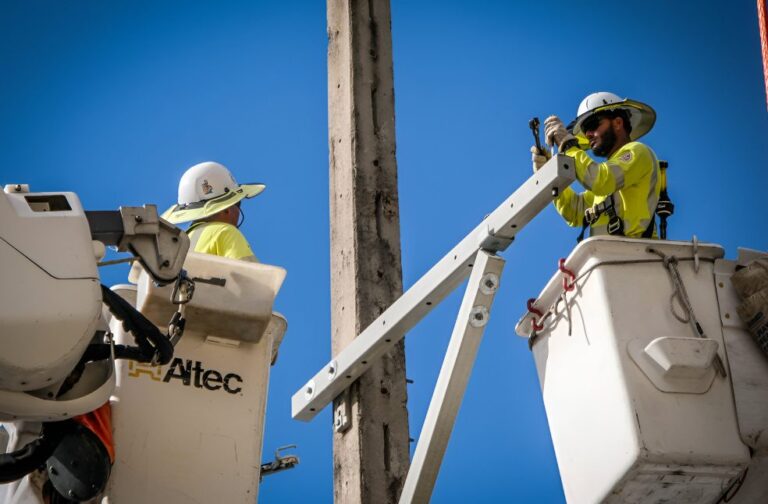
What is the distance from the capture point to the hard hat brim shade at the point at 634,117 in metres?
5.73

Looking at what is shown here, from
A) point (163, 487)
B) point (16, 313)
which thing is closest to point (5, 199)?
point (16, 313)

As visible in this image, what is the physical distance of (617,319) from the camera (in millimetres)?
4496

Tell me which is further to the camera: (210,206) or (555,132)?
(210,206)

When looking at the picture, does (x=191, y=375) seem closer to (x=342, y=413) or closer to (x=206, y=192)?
(x=342, y=413)

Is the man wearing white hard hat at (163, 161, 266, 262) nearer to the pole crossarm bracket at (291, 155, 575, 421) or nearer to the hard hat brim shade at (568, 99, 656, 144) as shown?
the pole crossarm bracket at (291, 155, 575, 421)

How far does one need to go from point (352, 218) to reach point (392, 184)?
11.4 inches

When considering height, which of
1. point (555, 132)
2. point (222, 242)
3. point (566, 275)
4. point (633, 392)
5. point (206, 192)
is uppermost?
point (206, 192)

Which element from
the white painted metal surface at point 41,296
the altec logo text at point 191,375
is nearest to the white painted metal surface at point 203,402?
the altec logo text at point 191,375

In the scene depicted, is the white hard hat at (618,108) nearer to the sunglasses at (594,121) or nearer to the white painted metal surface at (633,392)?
the sunglasses at (594,121)

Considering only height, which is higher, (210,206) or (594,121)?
(210,206)

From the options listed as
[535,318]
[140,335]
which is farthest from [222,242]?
[535,318]

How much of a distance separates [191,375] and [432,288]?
3.44 feet

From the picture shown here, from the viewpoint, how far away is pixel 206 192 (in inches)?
277

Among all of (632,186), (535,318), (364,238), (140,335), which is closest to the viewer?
(140,335)
